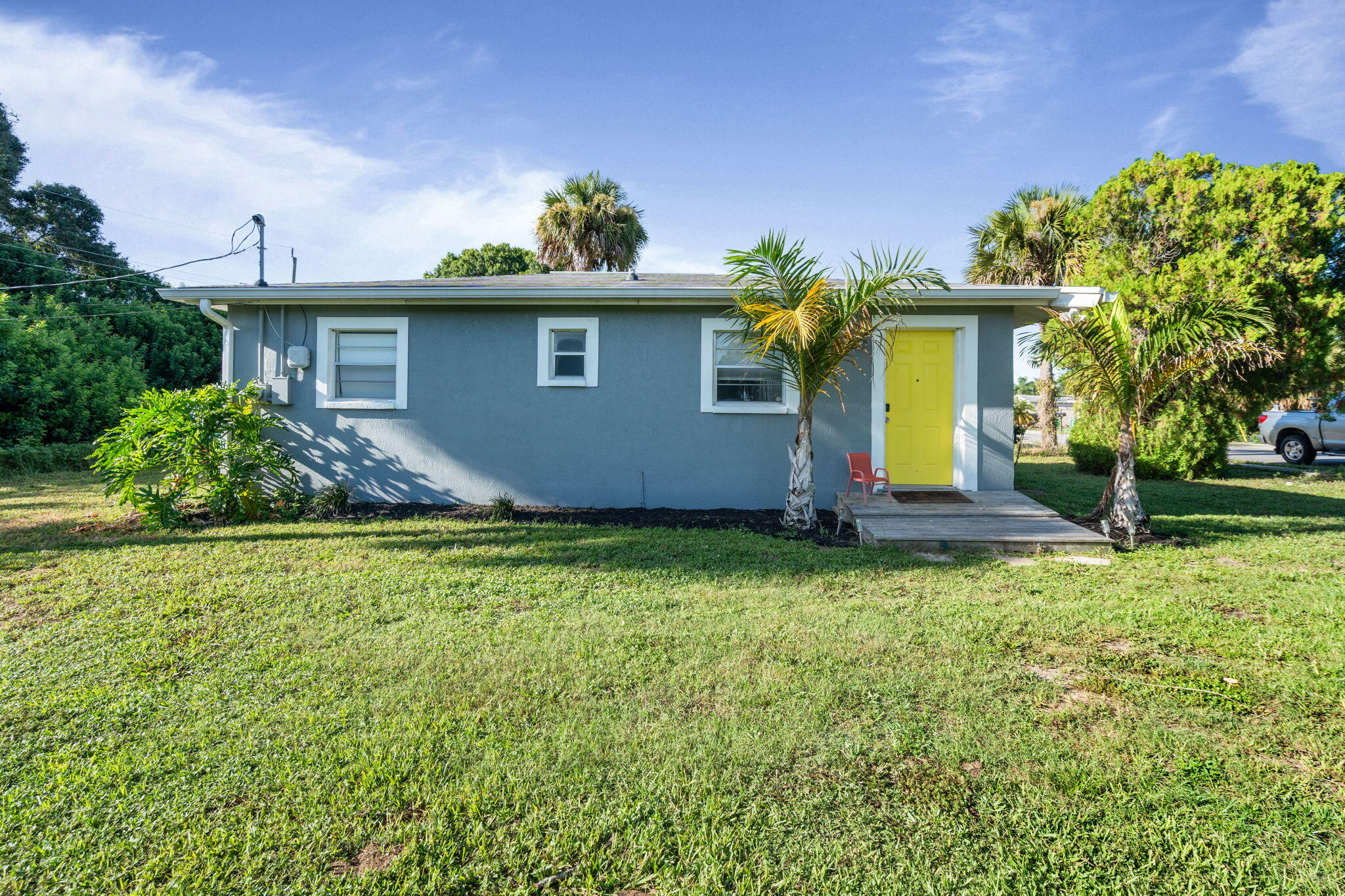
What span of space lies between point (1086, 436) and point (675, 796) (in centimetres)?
1362

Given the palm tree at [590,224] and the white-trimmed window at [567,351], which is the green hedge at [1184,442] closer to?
the white-trimmed window at [567,351]

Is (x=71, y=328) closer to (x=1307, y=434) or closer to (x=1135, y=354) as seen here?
(x=1135, y=354)

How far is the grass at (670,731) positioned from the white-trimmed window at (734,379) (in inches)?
127

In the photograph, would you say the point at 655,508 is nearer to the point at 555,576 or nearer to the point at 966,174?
the point at 555,576

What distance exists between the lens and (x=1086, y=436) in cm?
A: 1287

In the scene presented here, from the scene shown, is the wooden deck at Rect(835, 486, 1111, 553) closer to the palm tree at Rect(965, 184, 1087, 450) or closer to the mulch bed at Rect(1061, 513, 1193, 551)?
the mulch bed at Rect(1061, 513, 1193, 551)

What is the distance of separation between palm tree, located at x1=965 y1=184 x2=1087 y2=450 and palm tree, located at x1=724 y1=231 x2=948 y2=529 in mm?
10949

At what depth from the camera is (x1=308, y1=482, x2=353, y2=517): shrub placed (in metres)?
7.75

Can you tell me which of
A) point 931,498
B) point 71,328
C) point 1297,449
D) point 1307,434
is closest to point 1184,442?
point 1307,434

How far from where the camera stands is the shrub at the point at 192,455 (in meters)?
6.80

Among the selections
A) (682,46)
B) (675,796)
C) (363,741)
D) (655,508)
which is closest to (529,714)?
(363,741)

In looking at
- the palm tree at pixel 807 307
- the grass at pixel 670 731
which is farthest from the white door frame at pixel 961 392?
the grass at pixel 670 731

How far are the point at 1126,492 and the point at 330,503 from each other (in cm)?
907

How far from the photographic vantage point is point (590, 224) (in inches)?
827
